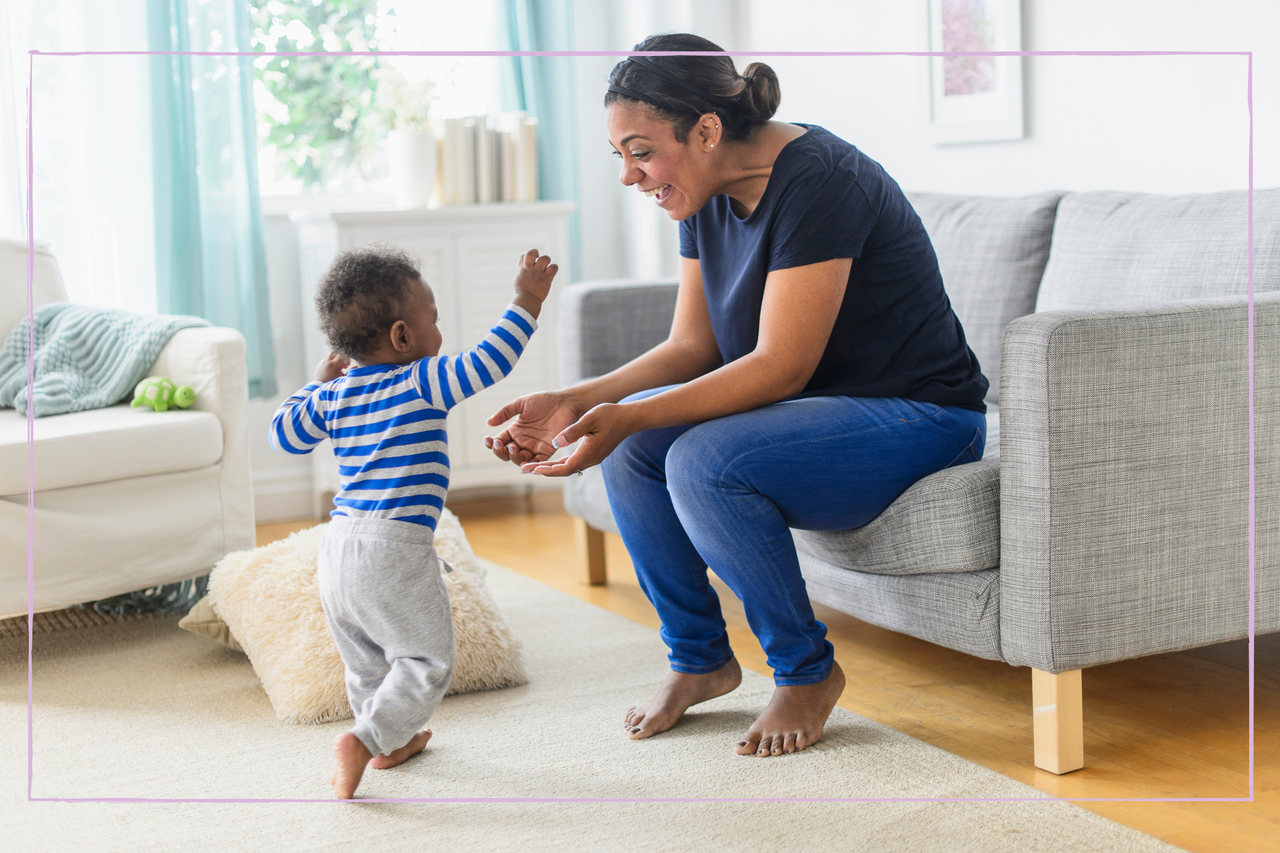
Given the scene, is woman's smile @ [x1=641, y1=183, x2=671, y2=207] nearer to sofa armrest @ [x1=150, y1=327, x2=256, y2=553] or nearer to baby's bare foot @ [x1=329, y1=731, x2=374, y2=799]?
baby's bare foot @ [x1=329, y1=731, x2=374, y2=799]

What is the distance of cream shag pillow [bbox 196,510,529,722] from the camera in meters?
1.66

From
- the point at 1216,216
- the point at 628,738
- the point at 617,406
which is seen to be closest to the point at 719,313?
the point at 617,406

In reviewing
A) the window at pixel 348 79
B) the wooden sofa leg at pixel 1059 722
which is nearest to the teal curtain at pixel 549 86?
the window at pixel 348 79

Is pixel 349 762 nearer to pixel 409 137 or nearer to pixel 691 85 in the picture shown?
pixel 691 85

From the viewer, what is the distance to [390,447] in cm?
136

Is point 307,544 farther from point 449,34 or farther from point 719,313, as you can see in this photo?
point 449,34

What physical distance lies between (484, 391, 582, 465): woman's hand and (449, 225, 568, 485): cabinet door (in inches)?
51.5

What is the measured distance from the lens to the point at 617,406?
4.57 ft

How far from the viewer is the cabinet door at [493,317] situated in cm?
281

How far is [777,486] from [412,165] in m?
1.90

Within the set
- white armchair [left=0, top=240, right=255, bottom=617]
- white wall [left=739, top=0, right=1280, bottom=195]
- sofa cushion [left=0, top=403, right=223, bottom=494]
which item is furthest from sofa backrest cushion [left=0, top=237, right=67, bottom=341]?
white wall [left=739, top=0, right=1280, bottom=195]

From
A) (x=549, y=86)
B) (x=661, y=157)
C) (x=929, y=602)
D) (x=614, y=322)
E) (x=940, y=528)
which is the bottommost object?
(x=929, y=602)

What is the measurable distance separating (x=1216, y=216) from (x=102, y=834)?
1632mm

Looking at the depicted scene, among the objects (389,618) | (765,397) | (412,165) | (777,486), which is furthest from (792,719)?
(412,165)
